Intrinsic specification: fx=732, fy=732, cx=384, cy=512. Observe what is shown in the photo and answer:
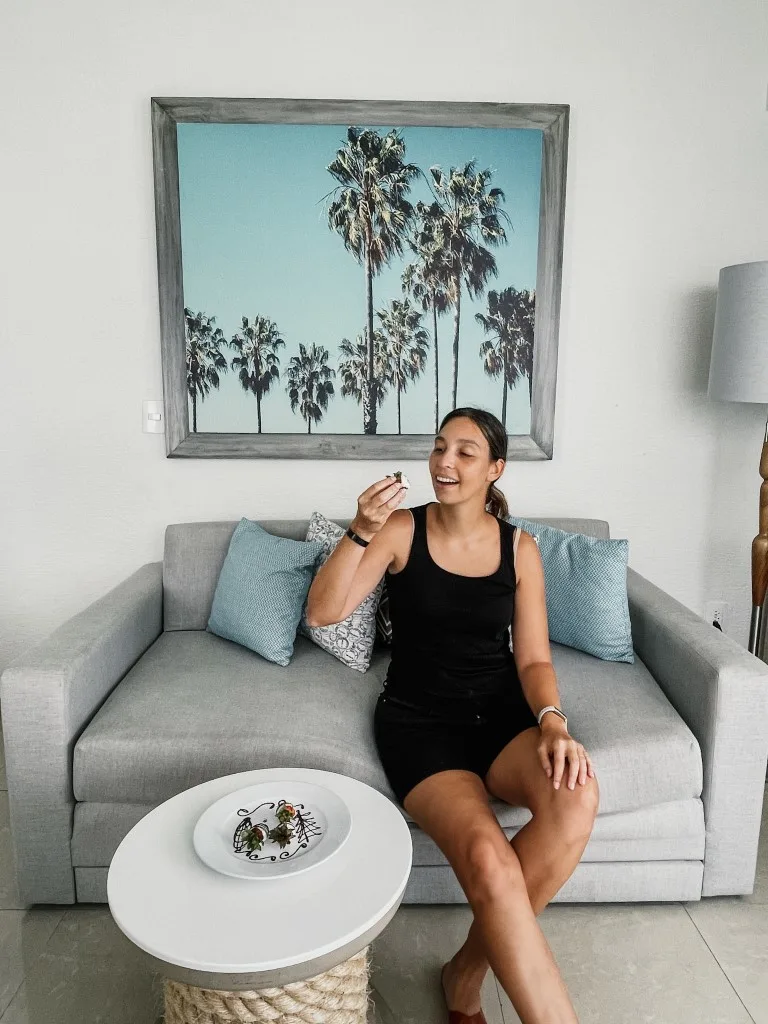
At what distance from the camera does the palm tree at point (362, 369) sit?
2.66 meters

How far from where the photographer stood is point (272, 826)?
1.33 m

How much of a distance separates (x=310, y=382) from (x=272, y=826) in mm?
1705

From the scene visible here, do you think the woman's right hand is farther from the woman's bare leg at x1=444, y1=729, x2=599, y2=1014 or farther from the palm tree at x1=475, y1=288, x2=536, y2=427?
the palm tree at x1=475, y1=288, x2=536, y2=427

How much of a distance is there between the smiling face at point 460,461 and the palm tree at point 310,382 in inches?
41.0

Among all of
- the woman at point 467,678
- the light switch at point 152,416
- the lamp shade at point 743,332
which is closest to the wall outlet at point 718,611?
the lamp shade at point 743,332

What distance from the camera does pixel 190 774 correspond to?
5.73 feet

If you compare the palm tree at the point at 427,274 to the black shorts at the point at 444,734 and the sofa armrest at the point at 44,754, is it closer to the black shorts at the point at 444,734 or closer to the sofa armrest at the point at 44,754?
the black shorts at the point at 444,734

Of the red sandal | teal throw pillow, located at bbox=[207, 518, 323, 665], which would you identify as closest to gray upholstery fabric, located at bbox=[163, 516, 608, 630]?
teal throw pillow, located at bbox=[207, 518, 323, 665]

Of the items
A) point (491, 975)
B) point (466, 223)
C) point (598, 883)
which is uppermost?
point (466, 223)

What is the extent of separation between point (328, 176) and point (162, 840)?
7.10 feet

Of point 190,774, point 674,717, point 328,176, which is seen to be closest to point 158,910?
point 190,774

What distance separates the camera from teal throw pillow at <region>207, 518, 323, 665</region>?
87.2 inches

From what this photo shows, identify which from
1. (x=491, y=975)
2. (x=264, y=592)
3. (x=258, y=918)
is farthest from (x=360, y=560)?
(x=491, y=975)

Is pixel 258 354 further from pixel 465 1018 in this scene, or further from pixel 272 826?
pixel 465 1018
